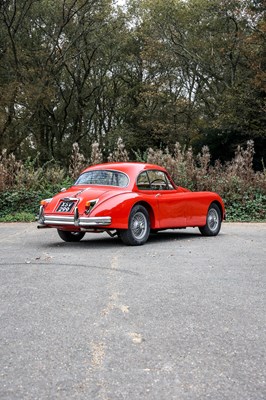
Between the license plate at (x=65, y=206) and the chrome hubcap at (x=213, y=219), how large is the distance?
3554mm

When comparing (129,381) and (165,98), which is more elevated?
(165,98)

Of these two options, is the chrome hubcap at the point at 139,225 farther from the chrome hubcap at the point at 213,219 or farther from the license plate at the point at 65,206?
the chrome hubcap at the point at 213,219

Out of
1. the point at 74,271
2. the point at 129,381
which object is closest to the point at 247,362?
the point at 129,381

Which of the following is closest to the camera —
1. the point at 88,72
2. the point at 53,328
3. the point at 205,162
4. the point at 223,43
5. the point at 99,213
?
the point at 53,328

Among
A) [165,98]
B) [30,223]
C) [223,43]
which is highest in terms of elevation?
[223,43]

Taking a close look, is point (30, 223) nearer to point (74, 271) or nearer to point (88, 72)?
point (74, 271)

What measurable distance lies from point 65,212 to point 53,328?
5.28m

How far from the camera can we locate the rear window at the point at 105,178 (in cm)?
A: 987

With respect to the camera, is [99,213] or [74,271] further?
[99,213]

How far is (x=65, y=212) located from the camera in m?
9.23

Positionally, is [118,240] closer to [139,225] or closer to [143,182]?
[139,225]

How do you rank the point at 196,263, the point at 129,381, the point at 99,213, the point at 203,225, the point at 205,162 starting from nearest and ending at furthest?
the point at 129,381
the point at 196,263
the point at 99,213
the point at 203,225
the point at 205,162

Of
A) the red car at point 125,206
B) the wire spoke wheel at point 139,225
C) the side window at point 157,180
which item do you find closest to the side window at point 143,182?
the red car at point 125,206

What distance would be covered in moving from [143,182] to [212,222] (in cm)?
229
